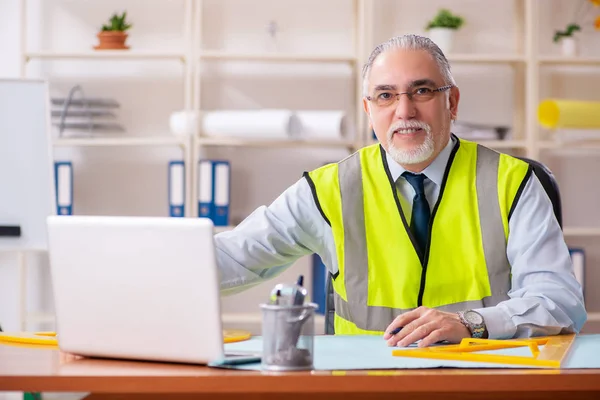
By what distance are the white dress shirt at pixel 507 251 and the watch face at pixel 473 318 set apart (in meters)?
0.02

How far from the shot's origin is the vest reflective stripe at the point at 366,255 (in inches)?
78.7

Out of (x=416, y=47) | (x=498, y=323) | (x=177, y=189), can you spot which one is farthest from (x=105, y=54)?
(x=498, y=323)

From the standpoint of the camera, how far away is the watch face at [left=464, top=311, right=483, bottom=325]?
1.62 meters

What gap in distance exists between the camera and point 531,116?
400cm

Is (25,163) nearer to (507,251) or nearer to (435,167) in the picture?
(435,167)

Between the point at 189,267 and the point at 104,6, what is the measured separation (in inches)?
125

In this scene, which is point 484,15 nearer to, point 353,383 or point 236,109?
point 236,109

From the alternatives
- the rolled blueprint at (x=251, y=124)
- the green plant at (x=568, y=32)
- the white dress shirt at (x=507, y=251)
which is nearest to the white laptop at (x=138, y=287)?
the white dress shirt at (x=507, y=251)

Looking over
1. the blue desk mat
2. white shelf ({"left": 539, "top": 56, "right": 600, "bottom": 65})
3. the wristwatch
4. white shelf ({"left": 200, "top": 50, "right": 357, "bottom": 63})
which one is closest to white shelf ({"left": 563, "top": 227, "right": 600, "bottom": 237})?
white shelf ({"left": 539, "top": 56, "right": 600, "bottom": 65})

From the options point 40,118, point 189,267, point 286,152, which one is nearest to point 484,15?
point 286,152

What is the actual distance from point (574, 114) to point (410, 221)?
6.88ft

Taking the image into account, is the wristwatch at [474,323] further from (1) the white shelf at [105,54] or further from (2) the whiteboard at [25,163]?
(1) the white shelf at [105,54]

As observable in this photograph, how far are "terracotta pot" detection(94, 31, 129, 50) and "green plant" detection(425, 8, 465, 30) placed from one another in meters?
1.39

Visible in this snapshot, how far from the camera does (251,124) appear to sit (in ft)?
12.6
